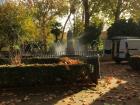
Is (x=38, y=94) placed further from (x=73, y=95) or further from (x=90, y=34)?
(x=90, y=34)

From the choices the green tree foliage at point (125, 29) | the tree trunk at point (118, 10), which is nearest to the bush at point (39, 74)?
the green tree foliage at point (125, 29)

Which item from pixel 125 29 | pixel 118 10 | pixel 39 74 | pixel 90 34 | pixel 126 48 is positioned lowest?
pixel 39 74

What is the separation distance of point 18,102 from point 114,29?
3729 cm

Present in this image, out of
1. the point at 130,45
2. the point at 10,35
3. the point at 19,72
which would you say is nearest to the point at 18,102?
the point at 19,72

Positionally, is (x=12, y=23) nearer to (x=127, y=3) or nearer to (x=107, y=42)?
(x=107, y=42)

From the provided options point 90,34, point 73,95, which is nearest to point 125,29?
point 90,34

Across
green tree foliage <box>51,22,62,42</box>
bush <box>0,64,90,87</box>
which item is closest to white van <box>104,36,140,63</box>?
bush <box>0,64,90,87</box>

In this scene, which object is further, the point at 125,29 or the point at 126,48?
the point at 125,29

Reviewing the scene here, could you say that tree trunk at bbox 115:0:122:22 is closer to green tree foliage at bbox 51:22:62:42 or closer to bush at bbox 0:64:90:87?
green tree foliage at bbox 51:22:62:42

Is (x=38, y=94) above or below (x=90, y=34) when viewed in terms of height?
below

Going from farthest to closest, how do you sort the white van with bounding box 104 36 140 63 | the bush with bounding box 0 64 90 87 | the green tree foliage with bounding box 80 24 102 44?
the green tree foliage with bounding box 80 24 102 44 → the white van with bounding box 104 36 140 63 → the bush with bounding box 0 64 90 87

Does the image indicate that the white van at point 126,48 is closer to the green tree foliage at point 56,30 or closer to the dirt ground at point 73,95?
the dirt ground at point 73,95

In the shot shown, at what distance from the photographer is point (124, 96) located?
13055 mm

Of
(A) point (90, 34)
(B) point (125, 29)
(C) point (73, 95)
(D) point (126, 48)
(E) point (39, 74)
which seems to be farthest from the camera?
(A) point (90, 34)
